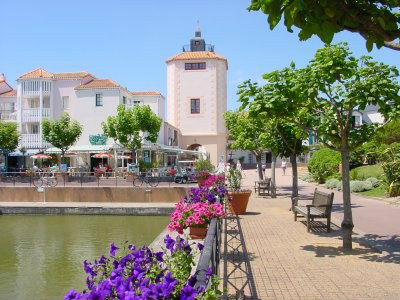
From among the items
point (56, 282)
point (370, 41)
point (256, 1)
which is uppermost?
point (256, 1)

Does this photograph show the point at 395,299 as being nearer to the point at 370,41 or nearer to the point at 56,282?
the point at 370,41

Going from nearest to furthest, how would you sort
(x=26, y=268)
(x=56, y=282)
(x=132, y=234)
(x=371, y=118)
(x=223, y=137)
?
(x=56, y=282)
(x=26, y=268)
(x=132, y=234)
(x=223, y=137)
(x=371, y=118)

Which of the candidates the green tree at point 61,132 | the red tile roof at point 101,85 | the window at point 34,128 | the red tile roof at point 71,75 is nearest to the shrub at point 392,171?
the green tree at point 61,132

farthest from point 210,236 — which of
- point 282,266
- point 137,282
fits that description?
point 282,266

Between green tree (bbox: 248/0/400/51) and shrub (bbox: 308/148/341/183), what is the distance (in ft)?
97.8

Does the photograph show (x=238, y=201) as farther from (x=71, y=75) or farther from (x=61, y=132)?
(x=71, y=75)

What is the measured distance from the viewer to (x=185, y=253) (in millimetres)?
4457

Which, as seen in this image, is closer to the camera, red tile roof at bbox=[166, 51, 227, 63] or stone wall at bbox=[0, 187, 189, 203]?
stone wall at bbox=[0, 187, 189, 203]

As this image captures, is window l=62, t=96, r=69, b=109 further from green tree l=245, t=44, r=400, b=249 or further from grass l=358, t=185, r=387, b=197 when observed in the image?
green tree l=245, t=44, r=400, b=249

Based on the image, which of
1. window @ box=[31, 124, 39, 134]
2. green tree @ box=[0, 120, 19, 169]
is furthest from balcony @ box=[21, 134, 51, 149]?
green tree @ box=[0, 120, 19, 169]

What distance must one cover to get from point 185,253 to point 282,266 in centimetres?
370

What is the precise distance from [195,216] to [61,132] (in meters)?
28.6

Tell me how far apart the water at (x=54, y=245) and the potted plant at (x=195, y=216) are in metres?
2.43

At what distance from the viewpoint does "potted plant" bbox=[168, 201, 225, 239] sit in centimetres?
902
